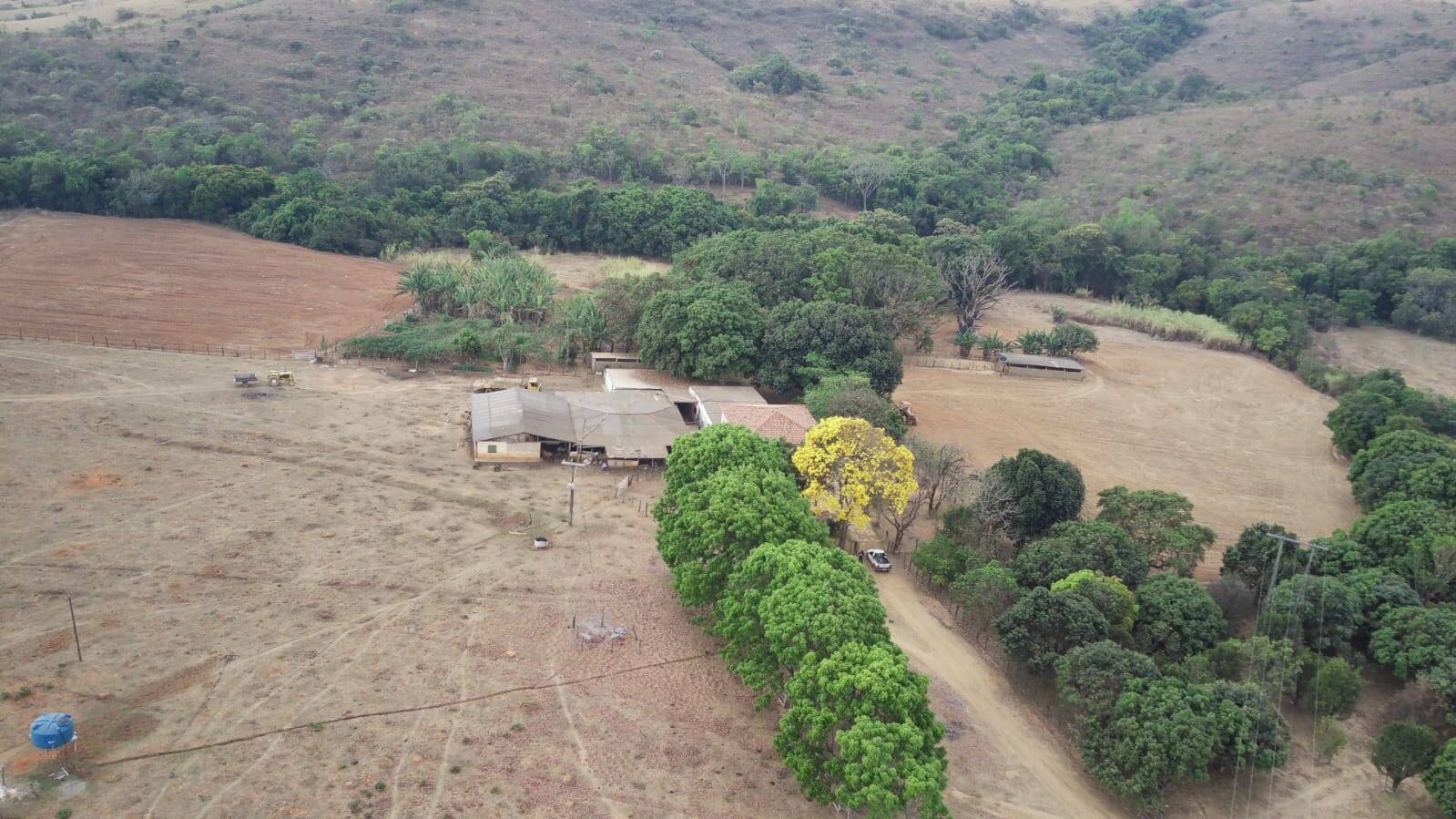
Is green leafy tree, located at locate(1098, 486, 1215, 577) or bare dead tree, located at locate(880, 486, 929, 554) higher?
green leafy tree, located at locate(1098, 486, 1215, 577)

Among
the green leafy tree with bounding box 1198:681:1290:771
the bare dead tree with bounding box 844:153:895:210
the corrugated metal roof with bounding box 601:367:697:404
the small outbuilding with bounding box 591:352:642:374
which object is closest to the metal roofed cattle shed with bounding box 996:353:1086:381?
the corrugated metal roof with bounding box 601:367:697:404

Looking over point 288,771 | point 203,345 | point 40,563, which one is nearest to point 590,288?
point 203,345

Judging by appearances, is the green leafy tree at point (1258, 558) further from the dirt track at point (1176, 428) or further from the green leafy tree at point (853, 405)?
the green leafy tree at point (853, 405)

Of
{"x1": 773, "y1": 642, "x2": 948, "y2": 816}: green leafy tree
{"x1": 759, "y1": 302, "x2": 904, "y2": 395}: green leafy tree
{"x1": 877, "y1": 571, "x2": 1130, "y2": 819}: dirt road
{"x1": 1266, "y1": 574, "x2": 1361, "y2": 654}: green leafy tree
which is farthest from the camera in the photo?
{"x1": 759, "y1": 302, "x2": 904, "y2": 395}: green leafy tree

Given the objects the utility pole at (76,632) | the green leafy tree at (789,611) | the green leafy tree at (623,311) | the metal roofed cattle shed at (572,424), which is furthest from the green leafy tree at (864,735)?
the green leafy tree at (623,311)

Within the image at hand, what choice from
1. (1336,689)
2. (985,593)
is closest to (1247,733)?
(1336,689)

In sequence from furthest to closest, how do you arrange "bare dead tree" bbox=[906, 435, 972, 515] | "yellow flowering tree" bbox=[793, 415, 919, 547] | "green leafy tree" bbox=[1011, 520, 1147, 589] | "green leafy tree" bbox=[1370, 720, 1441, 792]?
"bare dead tree" bbox=[906, 435, 972, 515] → "yellow flowering tree" bbox=[793, 415, 919, 547] → "green leafy tree" bbox=[1011, 520, 1147, 589] → "green leafy tree" bbox=[1370, 720, 1441, 792]

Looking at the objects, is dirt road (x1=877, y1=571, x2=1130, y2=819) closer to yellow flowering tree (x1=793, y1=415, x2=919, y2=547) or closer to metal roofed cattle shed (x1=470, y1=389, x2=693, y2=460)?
yellow flowering tree (x1=793, y1=415, x2=919, y2=547)
